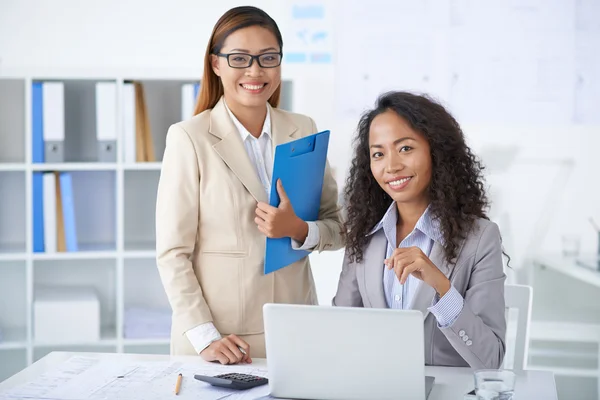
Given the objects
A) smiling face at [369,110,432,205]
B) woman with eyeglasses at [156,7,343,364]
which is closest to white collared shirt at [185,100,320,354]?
woman with eyeglasses at [156,7,343,364]

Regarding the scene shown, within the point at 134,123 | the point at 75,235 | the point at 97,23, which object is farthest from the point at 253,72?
the point at 97,23

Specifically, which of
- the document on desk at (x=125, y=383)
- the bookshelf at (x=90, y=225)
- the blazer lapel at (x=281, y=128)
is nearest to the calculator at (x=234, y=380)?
the document on desk at (x=125, y=383)

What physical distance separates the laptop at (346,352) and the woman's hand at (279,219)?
1.53 ft

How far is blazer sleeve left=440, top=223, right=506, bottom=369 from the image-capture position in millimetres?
1595

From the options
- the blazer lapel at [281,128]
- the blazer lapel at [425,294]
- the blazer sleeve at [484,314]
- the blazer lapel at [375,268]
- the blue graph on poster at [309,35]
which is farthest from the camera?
the blue graph on poster at [309,35]

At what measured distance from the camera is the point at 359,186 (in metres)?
1.96

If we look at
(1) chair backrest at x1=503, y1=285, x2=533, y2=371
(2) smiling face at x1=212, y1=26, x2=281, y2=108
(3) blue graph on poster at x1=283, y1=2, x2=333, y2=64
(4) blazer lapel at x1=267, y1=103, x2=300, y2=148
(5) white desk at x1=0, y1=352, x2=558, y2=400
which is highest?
(3) blue graph on poster at x1=283, y1=2, x2=333, y2=64

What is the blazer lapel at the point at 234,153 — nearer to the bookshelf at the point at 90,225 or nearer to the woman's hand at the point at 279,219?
the woman's hand at the point at 279,219

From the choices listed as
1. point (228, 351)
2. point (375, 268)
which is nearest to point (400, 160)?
point (375, 268)

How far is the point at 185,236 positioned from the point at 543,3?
2.58 m

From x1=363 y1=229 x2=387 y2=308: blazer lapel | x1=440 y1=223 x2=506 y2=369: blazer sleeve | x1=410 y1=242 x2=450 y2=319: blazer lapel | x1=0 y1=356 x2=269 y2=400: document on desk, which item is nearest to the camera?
x1=0 y1=356 x2=269 y2=400: document on desk

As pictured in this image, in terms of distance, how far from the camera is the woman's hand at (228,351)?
1.73 metres

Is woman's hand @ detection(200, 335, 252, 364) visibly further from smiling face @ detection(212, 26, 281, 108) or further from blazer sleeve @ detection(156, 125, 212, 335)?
smiling face @ detection(212, 26, 281, 108)

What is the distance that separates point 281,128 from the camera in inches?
80.1
